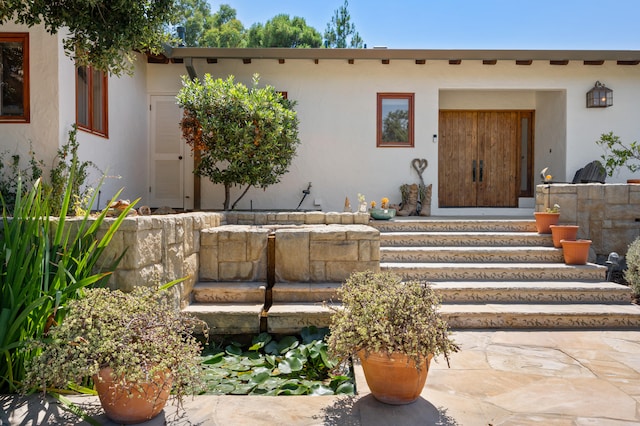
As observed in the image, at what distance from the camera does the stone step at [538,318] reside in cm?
475

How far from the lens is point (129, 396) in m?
2.38

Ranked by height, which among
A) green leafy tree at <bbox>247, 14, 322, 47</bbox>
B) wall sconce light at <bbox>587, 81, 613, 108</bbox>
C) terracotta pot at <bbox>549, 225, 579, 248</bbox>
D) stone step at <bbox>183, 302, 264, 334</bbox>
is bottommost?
stone step at <bbox>183, 302, 264, 334</bbox>

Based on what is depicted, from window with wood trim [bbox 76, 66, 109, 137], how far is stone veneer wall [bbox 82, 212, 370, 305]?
95.7 inches

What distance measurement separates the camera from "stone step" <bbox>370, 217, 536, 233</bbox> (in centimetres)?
675

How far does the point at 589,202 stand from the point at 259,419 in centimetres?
593

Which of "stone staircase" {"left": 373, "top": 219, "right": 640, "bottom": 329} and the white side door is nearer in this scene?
"stone staircase" {"left": 373, "top": 219, "right": 640, "bottom": 329}

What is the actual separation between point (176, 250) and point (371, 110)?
5569 mm

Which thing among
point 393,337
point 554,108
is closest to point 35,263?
point 393,337

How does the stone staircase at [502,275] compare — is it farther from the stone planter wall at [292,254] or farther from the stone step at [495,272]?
the stone planter wall at [292,254]

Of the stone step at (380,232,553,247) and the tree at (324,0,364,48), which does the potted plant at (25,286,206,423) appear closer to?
the stone step at (380,232,553,247)

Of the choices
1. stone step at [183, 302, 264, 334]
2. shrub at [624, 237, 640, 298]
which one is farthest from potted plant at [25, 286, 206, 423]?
shrub at [624, 237, 640, 298]

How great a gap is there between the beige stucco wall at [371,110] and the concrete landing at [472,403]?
5.32 metres

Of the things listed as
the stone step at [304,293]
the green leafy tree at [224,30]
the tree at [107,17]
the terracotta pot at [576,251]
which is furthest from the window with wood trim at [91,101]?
the green leafy tree at [224,30]

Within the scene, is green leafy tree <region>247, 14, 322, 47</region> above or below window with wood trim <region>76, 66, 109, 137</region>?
above
